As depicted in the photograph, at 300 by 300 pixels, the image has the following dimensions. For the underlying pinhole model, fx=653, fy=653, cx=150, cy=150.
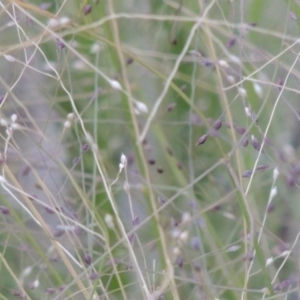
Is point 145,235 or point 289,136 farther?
point 289,136

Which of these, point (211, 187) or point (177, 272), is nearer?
point (177, 272)

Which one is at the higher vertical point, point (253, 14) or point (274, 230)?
point (253, 14)

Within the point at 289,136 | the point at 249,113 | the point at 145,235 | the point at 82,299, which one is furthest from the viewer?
the point at 289,136

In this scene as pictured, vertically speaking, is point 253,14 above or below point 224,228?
above

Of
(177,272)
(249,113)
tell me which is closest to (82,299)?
(177,272)

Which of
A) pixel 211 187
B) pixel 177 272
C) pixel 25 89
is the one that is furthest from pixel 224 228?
pixel 25 89

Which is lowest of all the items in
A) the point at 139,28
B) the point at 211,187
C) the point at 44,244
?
the point at 44,244

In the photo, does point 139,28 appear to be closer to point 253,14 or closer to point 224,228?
point 253,14

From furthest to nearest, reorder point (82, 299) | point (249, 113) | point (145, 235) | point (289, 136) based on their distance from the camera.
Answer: point (289, 136)
point (145, 235)
point (82, 299)
point (249, 113)

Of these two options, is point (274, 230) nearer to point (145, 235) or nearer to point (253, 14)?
point (145, 235)
